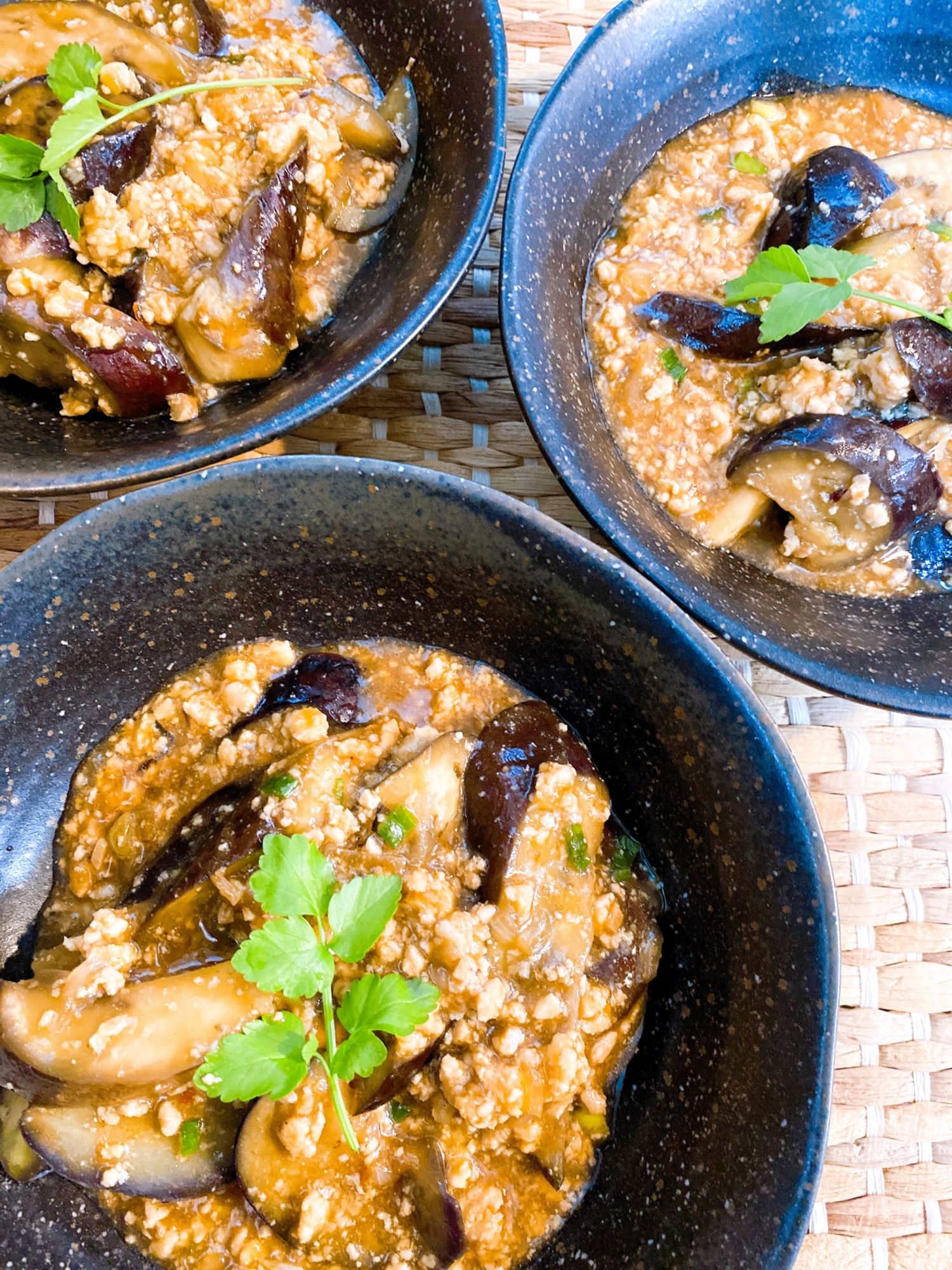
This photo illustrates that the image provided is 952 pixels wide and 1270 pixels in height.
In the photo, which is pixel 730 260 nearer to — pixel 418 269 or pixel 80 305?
pixel 418 269

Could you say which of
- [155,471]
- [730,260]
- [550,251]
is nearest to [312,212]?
[550,251]

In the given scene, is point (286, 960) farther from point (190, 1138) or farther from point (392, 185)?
point (392, 185)

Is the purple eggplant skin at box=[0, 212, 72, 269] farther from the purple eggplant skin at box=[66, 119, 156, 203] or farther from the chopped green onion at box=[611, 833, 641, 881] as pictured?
the chopped green onion at box=[611, 833, 641, 881]

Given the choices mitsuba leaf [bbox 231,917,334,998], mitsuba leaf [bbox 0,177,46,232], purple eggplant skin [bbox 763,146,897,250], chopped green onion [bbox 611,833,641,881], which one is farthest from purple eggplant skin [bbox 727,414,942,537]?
mitsuba leaf [bbox 0,177,46,232]

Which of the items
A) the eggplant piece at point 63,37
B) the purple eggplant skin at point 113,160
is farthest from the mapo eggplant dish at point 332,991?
the eggplant piece at point 63,37

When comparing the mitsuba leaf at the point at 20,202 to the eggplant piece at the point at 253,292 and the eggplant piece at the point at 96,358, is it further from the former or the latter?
the eggplant piece at the point at 253,292
